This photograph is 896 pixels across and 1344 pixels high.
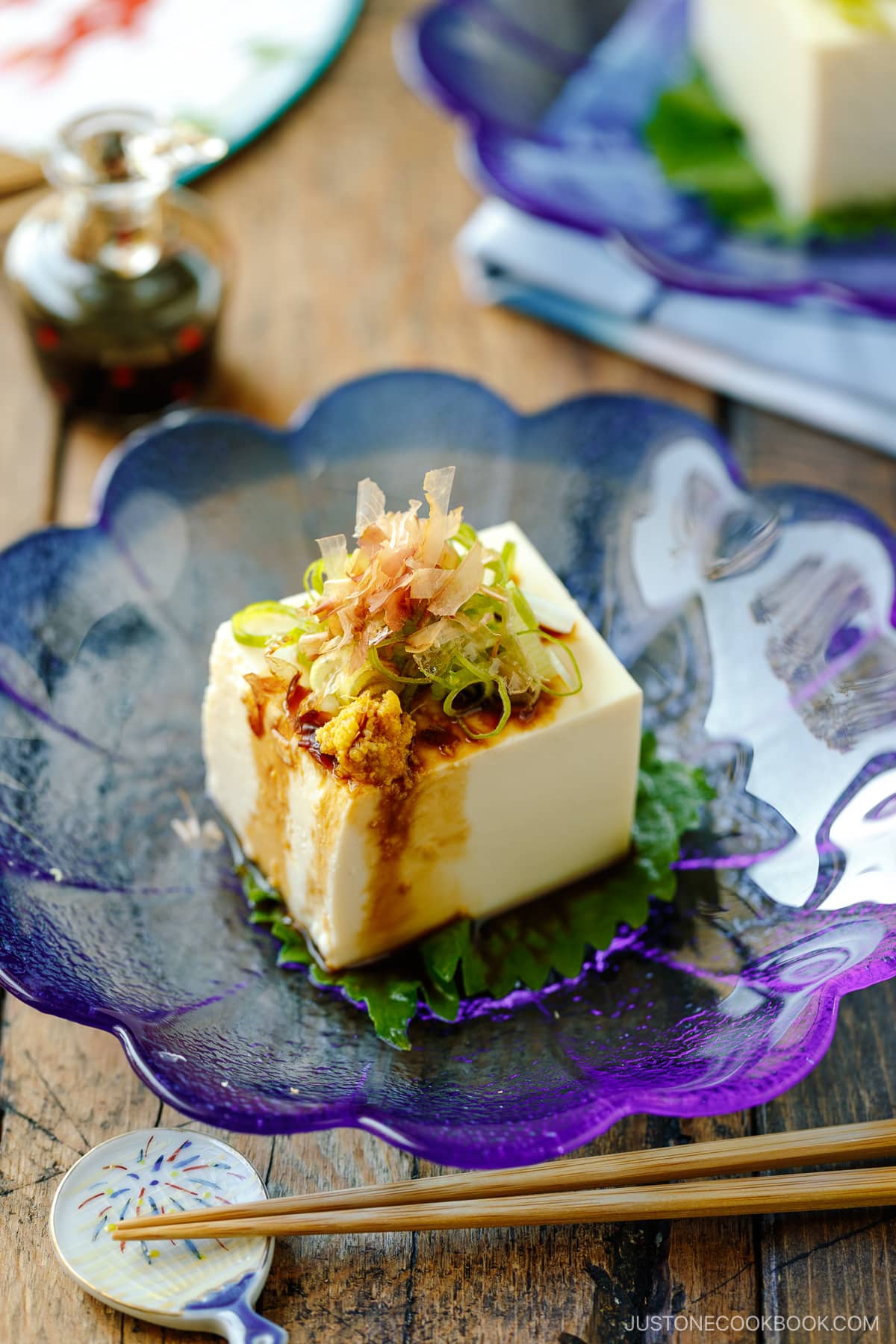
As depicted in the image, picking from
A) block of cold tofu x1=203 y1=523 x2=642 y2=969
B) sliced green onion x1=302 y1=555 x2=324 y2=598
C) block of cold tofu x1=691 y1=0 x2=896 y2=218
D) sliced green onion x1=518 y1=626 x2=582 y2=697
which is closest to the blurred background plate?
block of cold tofu x1=691 y1=0 x2=896 y2=218

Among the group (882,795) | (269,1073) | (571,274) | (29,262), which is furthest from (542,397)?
(269,1073)

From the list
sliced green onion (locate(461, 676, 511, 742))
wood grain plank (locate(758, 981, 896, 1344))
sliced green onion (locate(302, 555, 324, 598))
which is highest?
sliced green onion (locate(302, 555, 324, 598))

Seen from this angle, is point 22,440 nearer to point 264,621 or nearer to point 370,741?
point 264,621

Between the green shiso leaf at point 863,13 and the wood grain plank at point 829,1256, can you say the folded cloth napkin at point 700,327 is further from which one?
the wood grain plank at point 829,1256

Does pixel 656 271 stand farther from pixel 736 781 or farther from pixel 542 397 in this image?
pixel 736 781

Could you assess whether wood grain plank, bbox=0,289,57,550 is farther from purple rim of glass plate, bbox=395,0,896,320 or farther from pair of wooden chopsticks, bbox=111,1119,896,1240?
pair of wooden chopsticks, bbox=111,1119,896,1240

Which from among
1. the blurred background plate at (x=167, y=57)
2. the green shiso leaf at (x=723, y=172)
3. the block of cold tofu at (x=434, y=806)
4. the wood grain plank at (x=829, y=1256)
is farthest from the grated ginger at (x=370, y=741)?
the blurred background plate at (x=167, y=57)
